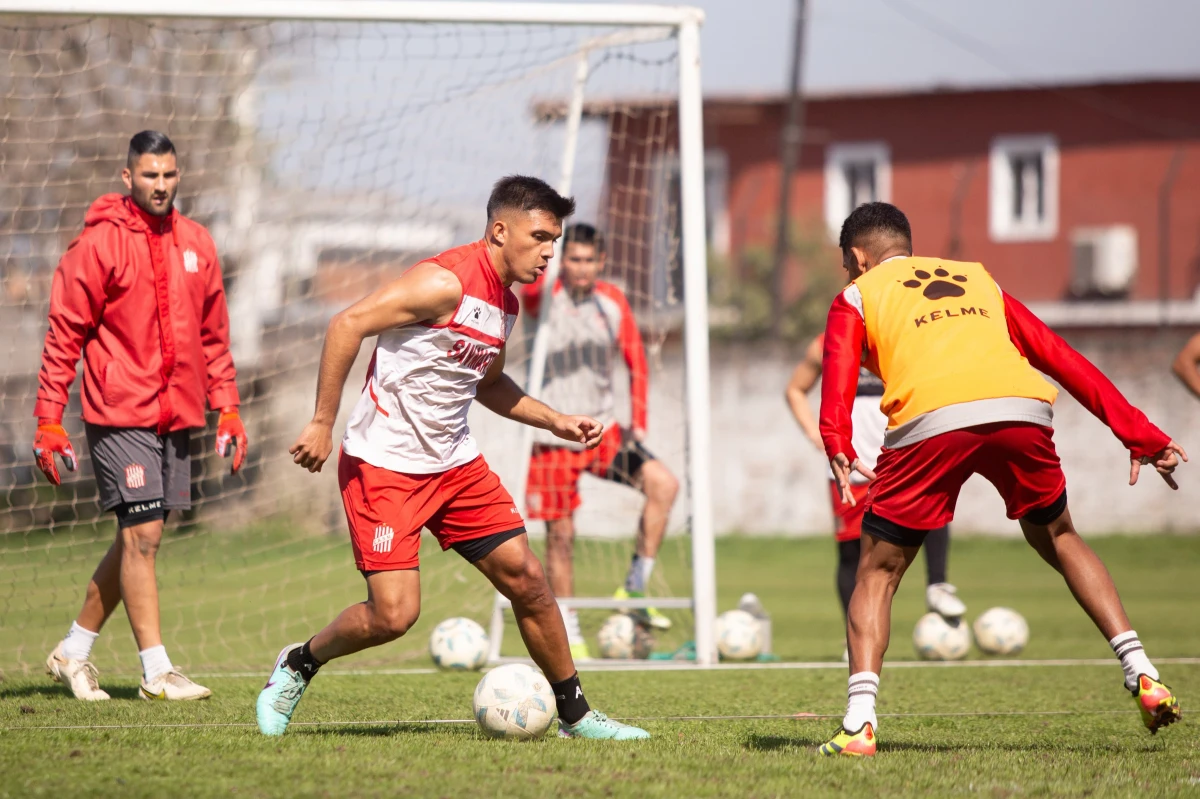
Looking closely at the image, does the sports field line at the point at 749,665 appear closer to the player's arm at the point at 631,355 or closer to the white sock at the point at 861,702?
the player's arm at the point at 631,355

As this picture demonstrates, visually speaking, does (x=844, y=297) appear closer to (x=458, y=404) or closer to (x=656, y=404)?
(x=458, y=404)

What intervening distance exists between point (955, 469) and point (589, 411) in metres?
4.12

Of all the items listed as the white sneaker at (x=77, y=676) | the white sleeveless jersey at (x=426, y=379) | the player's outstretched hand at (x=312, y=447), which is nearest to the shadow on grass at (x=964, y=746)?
the white sleeveless jersey at (x=426, y=379)

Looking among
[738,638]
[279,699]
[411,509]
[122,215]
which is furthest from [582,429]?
[738,638]

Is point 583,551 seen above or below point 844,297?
below

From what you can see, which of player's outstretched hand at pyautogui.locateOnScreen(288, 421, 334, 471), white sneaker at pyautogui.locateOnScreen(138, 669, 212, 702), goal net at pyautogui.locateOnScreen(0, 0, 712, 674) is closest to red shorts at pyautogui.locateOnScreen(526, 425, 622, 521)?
goal net at pyautogui.locateOnScreen(0, 0, 712, 674)

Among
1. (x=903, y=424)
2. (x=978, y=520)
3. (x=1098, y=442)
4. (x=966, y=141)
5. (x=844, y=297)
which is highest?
(x=966, y=141)

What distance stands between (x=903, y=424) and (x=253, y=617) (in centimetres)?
678

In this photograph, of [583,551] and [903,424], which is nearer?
[903,424]

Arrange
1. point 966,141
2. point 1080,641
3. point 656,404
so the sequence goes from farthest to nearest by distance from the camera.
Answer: point 966,141
point 656,404
point 1080,641

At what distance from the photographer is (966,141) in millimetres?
26203

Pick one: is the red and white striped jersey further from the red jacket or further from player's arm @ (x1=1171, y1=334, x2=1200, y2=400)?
player's arm @ (x1=1171, y1=334, x2=1200, y2=400)

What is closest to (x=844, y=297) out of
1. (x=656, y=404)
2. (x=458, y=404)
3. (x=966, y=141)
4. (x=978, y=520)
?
(x=458, y=404)

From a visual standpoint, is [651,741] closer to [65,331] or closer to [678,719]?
[678,719]
